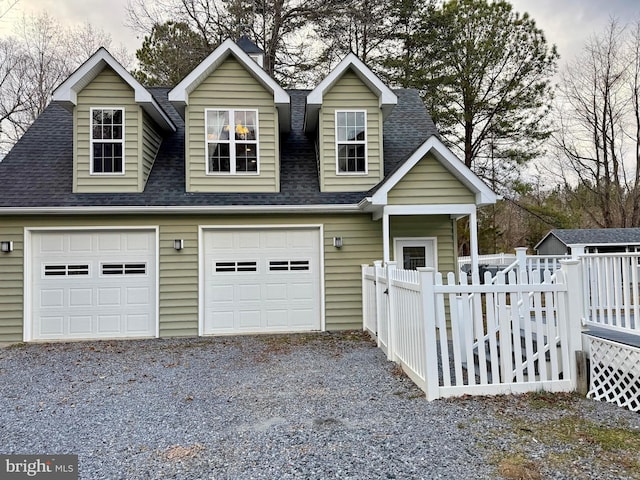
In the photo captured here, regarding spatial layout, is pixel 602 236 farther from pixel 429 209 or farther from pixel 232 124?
pixel 232 124

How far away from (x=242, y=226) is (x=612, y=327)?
6.28 m

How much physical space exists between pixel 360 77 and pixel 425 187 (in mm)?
3043

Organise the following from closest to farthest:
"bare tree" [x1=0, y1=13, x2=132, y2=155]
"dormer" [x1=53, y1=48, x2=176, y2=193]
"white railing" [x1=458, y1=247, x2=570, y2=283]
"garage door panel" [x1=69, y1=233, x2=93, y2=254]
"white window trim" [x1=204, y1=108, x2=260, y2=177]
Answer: "white railing" [x1=458, y1=247, x2=570, y2=283], "garage door panel" [x1=69, y1=233, x2=93, y2=254], "dormer" [x1=53, y1=48, x2=176, y2=193], "white window trim" [x1=204, y1=108, x2=260, y2=177], "bare tree" [x1=0, y1=13, x2=132, y2=155]

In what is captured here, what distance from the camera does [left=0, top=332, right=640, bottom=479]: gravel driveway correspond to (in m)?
3.00

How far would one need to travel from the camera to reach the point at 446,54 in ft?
58.5

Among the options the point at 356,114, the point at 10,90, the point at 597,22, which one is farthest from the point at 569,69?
the point at 10,90

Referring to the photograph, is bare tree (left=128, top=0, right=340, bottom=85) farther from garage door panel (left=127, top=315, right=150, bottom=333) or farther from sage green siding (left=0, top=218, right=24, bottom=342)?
garage door panel (left=127, top=315, right=150, bottom=333)

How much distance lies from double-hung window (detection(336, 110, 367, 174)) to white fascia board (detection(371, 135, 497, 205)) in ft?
5.07

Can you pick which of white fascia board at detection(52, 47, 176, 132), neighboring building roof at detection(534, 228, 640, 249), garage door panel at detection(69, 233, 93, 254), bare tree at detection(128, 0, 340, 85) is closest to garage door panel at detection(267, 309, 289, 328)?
garage door panel at detection(69, 233, 93, 254)

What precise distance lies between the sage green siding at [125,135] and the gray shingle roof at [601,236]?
1780 cm

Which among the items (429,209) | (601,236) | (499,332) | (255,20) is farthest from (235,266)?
(601,236)

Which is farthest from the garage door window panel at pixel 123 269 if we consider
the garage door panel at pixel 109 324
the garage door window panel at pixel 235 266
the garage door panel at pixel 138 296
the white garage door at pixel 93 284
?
the garage door window panel at pixel 235 266

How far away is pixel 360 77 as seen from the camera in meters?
8.84

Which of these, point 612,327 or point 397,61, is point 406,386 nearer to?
point 612,327
